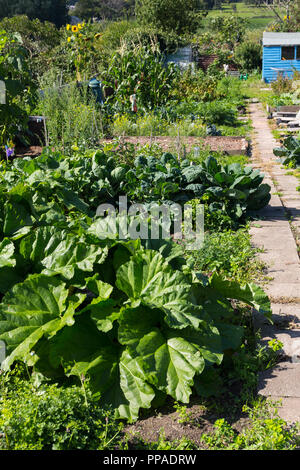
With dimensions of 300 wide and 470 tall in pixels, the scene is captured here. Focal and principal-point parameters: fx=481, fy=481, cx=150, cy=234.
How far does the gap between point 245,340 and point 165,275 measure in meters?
0.86

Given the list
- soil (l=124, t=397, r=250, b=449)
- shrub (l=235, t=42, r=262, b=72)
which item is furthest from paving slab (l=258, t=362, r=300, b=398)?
shrub (l=235, t=42, r=262, b=72)

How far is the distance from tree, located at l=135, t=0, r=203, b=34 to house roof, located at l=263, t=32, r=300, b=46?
14.5ft

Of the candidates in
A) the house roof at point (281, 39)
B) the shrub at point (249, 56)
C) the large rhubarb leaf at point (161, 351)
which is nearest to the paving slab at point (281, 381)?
the large rhubarb leaf at point (161, 351)

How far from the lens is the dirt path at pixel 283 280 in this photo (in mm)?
2824

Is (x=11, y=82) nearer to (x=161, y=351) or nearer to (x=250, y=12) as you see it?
(x=161, y=351)

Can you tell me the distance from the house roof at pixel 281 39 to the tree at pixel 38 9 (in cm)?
3228

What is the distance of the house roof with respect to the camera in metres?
21.9

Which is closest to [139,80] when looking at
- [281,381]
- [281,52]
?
[281,381]

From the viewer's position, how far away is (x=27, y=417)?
227cm

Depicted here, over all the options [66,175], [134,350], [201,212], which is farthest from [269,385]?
[66,175]

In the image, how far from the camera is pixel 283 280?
413cm

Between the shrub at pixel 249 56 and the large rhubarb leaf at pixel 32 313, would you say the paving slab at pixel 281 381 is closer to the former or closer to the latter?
the large rhubarb leaf at pixel 32 313

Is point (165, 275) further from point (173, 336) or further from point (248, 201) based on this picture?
point (248, 201)

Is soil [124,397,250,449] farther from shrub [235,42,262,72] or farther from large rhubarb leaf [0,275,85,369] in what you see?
shrub [235,42,262,72]
